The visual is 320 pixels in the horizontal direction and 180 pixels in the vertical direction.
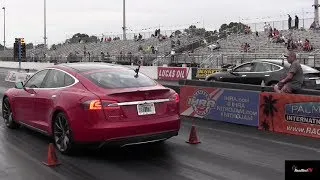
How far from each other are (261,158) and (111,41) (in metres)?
58.2

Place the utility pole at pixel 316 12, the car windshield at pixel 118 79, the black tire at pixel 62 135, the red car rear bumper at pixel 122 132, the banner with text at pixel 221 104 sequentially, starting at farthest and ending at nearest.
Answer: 1. the utility pole at pixel 316 12
2. the banner with text at pixel 221 104
3. the car windshield at pixel 118 79
4. the black tire at pixel 62 135
5. the red car rear bumper at pixel 122 132

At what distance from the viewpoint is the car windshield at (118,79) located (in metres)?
7.94

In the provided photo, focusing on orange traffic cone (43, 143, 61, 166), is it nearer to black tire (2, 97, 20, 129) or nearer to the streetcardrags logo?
black tire (2, 97, 20, 129)

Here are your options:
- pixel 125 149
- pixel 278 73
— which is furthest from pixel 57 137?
pixel 278 73

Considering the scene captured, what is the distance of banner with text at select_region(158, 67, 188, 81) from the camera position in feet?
107

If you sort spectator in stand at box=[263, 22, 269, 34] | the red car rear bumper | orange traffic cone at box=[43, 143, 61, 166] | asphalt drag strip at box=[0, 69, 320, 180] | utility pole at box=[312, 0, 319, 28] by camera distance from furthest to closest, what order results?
spectator in stand at box=[263, 22, 269, 34] → utility pole at box=[312, 0, 319, 28] → the red car rear bumper → orange traffic cone at box=[43, 143, 61, 166] → asphalt drag strip at box=[0, 69, 320, 180]

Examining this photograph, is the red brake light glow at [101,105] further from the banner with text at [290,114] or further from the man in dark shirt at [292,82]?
the man in dark shirt at [292,82]

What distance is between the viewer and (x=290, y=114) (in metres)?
10.1

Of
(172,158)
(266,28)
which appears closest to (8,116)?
(172,158)

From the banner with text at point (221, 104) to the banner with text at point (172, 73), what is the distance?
19302 millimetres

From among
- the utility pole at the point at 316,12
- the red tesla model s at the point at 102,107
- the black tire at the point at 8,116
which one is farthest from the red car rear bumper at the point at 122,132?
the utility pole at the point at 316,12

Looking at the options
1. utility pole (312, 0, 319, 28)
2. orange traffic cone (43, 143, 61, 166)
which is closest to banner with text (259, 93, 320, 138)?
orange traffic cone (43, 143, 61, 166)

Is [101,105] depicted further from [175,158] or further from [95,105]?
[175,158]

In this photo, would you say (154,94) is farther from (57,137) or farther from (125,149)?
(57,137)
